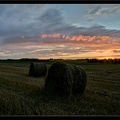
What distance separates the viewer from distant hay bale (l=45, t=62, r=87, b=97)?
26.5 feet

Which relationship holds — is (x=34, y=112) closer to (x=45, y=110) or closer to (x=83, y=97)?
(x=45, y=110)

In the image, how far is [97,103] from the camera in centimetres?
723

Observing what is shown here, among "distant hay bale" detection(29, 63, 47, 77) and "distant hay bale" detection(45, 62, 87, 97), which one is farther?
"distant hay bale" detection(29, 63, 47, 77)

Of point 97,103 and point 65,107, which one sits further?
point 97,103

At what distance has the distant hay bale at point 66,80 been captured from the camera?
26.5 ft

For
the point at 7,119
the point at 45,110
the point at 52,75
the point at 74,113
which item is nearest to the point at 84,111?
the point at 74,113

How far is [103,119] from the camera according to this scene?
453 cm

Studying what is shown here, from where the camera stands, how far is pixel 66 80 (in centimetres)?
809

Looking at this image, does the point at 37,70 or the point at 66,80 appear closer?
the point at 66,80

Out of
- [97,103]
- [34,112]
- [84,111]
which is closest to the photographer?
[34,112]

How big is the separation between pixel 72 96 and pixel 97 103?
3.56 ft

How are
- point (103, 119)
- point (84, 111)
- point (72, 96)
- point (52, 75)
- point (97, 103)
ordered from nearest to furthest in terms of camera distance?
point (103, 119) < point (84, 111) < point (97, 103) < point (72, 96) < point (52, 75)

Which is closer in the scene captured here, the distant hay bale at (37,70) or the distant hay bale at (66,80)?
the distant hay bale at (66,80)

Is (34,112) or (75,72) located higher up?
(75,72)
